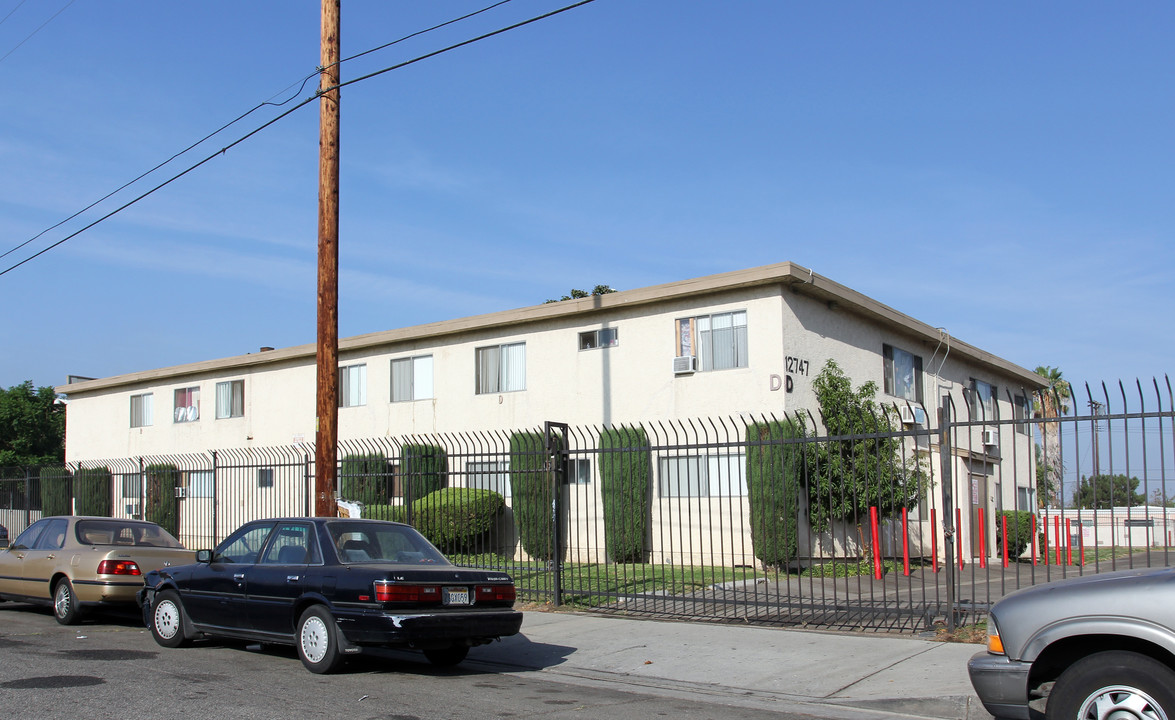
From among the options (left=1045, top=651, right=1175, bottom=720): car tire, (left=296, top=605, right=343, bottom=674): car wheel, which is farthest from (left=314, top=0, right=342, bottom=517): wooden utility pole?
(left=1045, top=651, right=1175, bottom=720): car tire

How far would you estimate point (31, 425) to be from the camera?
57688mm

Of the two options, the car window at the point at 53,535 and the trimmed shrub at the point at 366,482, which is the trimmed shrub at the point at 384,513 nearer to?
the trimmed shrub at the point at 366,482

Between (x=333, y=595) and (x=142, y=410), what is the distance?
2628 cm

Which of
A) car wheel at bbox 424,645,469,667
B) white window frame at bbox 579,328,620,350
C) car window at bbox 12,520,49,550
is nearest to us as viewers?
car wheel at bbox 424,645,469,667

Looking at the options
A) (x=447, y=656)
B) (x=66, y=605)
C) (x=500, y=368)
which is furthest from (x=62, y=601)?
(x=500, y=368)

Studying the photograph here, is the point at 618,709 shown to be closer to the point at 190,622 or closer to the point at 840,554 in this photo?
the point at 190,622

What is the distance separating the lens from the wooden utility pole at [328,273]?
12875 mm

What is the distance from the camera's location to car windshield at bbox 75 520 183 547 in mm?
12344

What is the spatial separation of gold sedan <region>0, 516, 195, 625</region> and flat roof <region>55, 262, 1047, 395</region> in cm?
1033

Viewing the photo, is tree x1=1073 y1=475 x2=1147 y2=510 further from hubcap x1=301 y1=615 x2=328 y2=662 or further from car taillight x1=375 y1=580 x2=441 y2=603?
hubcap x1=301 y1=615 x2=328 y2=662

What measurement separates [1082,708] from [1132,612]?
1.84 ft

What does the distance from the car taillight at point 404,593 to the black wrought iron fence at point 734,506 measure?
3.44 metres

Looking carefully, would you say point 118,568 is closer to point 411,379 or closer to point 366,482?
point 366,482

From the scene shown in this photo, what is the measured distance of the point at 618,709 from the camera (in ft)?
24.5
